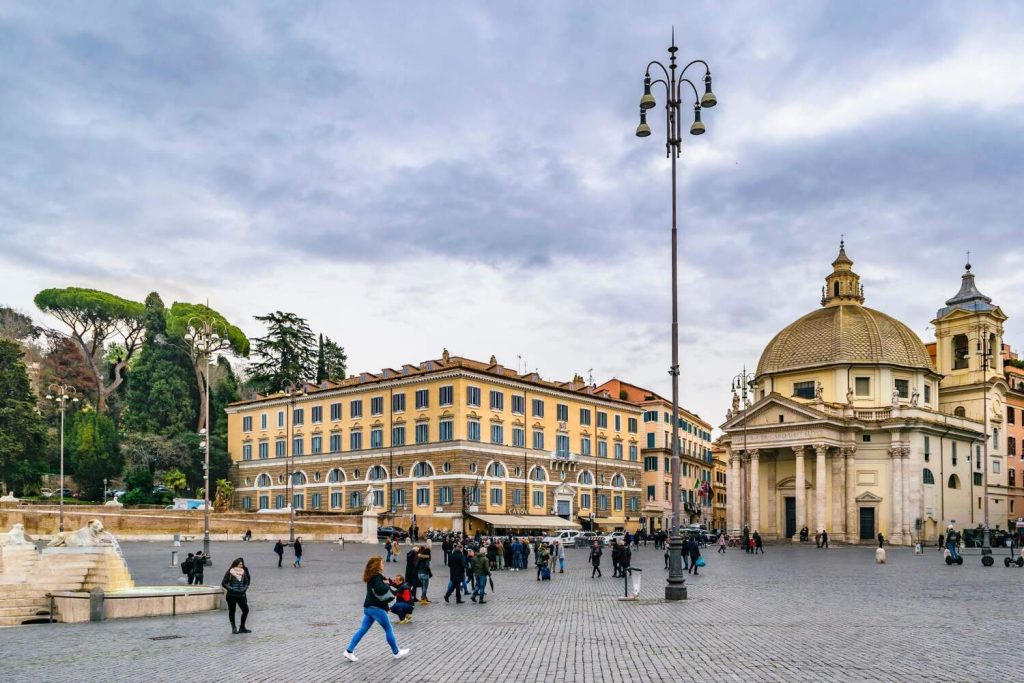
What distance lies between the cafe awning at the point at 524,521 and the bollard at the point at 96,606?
153 ft

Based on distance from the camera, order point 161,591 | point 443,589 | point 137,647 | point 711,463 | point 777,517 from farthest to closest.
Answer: point 711,463 → point 777,517 → point 443,589 → point 161,591 → point 137,647

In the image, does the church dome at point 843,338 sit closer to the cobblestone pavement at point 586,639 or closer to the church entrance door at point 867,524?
the church entrance door at point 867,524

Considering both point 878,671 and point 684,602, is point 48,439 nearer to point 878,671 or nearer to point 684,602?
point 684,602

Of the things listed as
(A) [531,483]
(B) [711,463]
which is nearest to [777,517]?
(A) [531,483]

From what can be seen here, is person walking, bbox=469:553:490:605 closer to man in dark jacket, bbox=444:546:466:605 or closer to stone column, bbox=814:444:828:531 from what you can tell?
man in dark jacket, bbox=444:546:466:605

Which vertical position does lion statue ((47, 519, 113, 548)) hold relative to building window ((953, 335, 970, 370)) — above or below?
below

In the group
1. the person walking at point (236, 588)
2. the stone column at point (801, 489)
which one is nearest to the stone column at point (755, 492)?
the stone column at point (801, 489)

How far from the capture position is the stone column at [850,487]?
65875 mm

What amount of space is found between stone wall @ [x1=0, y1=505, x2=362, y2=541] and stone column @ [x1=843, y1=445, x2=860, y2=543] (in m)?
31.9

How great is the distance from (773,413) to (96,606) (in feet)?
178

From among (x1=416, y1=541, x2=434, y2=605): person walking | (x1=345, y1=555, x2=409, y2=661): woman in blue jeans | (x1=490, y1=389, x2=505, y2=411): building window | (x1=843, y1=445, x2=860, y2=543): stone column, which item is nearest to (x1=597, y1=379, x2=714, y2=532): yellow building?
(x1=843, y1=445, x2=860, y2=543): stone column

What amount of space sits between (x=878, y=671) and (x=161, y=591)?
1492cm

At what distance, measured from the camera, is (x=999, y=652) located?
44.8 feet

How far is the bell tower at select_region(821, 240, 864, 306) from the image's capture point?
7144cm
